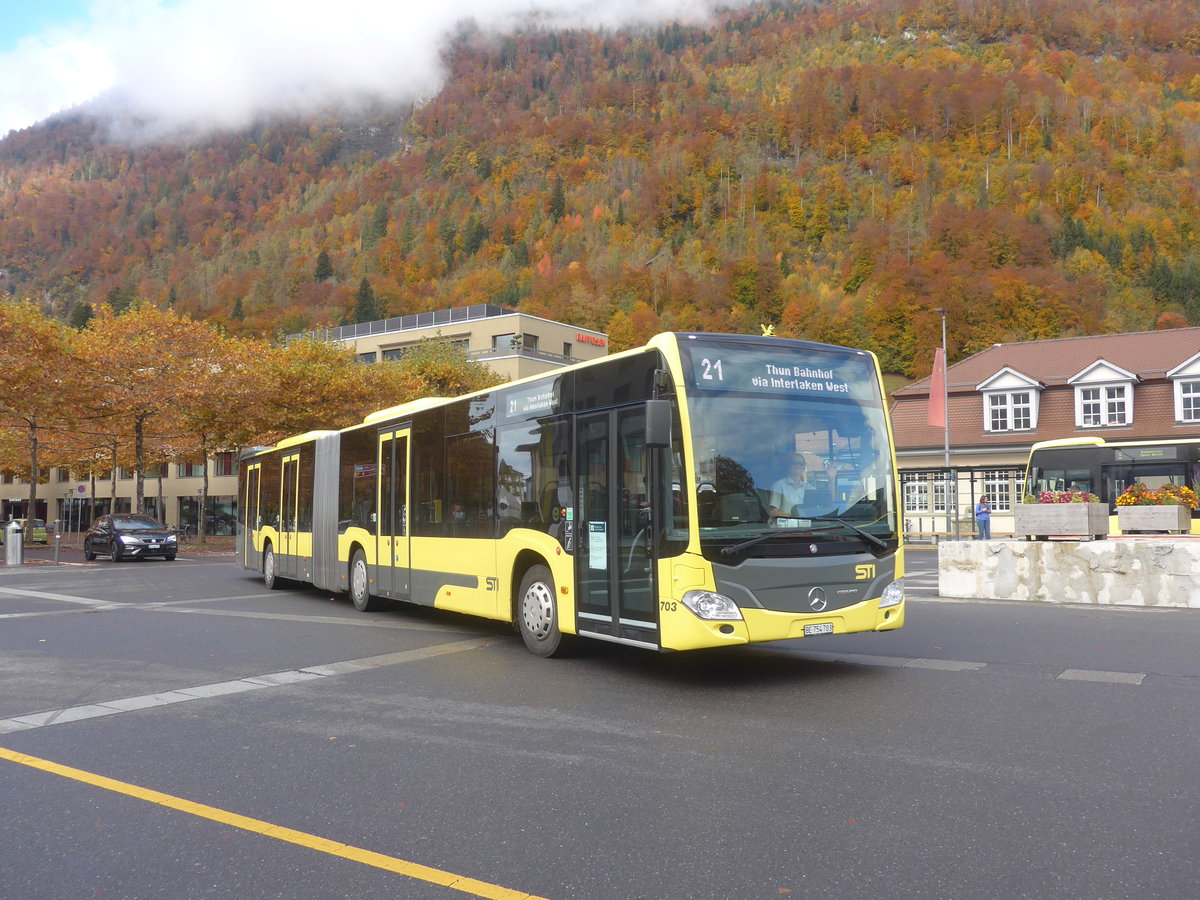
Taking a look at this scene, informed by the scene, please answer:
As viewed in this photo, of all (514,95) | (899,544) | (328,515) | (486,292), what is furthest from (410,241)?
(899,544)

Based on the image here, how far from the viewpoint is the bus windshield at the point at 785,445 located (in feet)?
26.6

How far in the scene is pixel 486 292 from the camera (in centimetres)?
11175

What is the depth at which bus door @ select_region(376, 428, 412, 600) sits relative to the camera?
1336cm

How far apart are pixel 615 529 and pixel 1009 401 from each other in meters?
37.2

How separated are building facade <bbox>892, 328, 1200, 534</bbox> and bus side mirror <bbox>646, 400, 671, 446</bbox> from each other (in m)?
30.8

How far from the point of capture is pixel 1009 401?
137 ft

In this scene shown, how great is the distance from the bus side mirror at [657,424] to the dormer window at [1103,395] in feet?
121

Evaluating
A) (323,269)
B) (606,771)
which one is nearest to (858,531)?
(606,771)

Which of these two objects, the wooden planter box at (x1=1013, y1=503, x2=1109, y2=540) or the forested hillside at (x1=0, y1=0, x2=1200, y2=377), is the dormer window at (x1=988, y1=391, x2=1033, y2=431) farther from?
the forested hillside at (x1=0, y1=0, x2=1200, y2=377)

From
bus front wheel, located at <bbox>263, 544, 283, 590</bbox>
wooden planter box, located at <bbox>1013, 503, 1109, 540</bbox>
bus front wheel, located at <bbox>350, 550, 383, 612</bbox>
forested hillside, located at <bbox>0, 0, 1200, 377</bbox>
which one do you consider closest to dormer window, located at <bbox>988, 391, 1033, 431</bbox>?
wooden planter box, located at <bbox>1013, 503, 1109, 540</bbox>

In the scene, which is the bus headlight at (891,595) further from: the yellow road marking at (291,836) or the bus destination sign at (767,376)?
the yellow road marking at (291,836)

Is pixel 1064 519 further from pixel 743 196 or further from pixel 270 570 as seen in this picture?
pixel 743 196

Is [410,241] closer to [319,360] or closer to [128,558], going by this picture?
[319,360]

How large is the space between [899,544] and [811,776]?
12.2 ft
